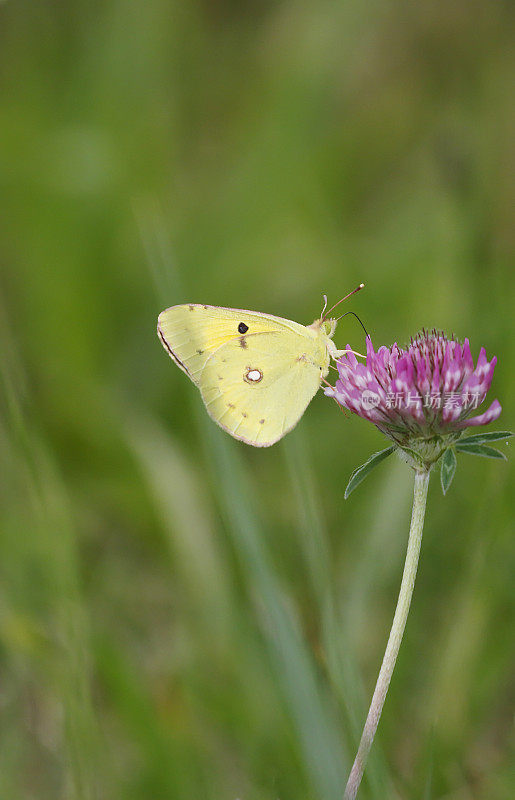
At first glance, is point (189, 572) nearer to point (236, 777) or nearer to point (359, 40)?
point (236, 777)

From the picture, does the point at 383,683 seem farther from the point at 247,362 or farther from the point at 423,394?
the point at 247,362

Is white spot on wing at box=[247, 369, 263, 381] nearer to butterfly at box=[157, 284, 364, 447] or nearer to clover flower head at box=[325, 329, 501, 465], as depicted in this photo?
butterfly at box=[157, 284, 364, 447]

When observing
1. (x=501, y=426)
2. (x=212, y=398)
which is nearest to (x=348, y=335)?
(x=501, y=426)

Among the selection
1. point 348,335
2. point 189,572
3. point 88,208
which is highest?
point 88,208

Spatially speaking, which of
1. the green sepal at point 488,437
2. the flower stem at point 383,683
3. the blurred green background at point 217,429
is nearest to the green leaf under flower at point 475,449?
the green sepal at point 488,437

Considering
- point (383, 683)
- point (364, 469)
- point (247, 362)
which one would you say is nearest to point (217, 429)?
point (247, 362)

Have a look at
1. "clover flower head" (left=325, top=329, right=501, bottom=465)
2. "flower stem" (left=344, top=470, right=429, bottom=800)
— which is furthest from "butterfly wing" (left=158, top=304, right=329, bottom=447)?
"flower stem" (left=344, top=470, right=429, bottom=800)

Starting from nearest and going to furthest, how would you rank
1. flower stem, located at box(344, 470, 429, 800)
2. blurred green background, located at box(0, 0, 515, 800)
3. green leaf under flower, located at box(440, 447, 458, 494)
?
flower stem, located at box(344, 470, 429, 800) → green leaf under flower, located at box(440, 447, 458, 494) → blurred green background, located at box(0, 0, 515, 800)

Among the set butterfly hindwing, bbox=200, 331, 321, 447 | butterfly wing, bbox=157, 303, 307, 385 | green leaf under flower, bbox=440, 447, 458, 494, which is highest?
butterfly wing, bbox=157, 303, 307, 385
